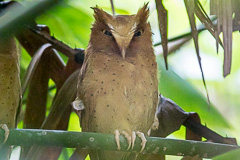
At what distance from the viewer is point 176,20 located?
338 centimetres

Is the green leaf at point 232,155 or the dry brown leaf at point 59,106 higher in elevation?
the green leaf at point 232,155

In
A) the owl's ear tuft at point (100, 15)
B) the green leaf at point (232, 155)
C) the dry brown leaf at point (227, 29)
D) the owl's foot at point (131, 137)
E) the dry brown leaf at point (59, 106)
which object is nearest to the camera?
the dry brown leaf at point (227, 29)

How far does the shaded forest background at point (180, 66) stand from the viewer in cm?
192

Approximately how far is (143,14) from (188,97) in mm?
516

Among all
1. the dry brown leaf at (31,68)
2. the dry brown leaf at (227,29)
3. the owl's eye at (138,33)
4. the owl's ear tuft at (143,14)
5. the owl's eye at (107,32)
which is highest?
the dry brown leaf at (227,29)

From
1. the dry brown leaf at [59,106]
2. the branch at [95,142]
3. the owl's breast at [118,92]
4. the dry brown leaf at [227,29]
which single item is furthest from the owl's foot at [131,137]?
the dry brown leaf at [227,29]

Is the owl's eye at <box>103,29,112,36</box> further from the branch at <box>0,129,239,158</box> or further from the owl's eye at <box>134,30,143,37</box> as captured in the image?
the branch at <box>0,129,239,158</box>

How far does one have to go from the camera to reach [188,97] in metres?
1.84

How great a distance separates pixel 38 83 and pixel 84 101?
0.29m

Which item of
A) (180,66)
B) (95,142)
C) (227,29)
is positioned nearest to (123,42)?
(95,142)

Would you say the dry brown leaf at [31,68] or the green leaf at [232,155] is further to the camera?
the dry brown leaf at [31,68]

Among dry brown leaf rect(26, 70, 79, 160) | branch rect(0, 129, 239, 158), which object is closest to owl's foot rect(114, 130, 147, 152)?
branch rect(0, 129, 239, 158)

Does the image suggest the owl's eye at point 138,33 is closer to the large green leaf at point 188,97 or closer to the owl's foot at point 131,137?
the large green leaf at point 188,97

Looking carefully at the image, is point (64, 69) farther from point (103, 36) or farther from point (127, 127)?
point (127, 127)
